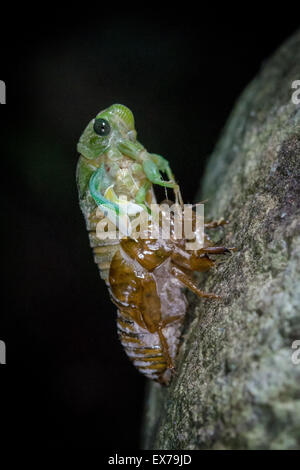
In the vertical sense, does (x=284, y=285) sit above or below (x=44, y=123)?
below

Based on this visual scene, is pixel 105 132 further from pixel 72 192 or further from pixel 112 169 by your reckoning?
pixel 72 192

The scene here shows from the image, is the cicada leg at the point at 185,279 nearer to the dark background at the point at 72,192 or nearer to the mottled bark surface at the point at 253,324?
the mottled bark surface at the point at 253,324

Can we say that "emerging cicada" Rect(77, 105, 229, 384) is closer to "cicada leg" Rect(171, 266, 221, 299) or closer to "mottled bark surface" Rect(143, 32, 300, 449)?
"cicada leg" Rect(171, 266, 221, 299)

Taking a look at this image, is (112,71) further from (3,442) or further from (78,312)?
(3,442)

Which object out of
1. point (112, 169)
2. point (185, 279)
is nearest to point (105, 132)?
point (112, 169)

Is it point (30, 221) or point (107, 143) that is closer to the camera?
point (107, 143)

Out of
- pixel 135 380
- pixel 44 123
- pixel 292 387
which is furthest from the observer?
pixel 135 380

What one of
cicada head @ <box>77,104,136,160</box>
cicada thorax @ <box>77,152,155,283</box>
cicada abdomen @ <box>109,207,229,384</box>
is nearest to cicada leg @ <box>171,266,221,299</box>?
cicada abdomen @ <box>109,207,229,384</box>

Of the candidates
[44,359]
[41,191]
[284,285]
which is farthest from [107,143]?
[44,359]
